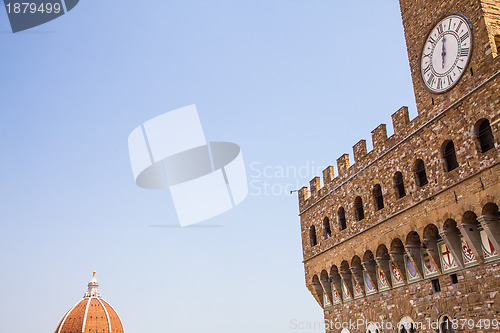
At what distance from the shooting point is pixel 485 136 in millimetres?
14578

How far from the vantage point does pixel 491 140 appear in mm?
14383

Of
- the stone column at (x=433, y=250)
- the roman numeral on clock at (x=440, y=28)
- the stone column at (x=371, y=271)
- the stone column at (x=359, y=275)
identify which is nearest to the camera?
the stone column at (x=433, y=250)

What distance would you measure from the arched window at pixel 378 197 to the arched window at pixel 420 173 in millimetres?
2381

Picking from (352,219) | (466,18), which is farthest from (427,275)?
(466,18)

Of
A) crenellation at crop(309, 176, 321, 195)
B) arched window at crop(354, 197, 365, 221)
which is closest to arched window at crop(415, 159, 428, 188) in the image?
arched window at crop(354, 197, 365, 221)

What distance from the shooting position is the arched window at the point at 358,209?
2050 centimetres

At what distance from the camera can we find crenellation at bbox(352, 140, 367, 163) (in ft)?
67.5

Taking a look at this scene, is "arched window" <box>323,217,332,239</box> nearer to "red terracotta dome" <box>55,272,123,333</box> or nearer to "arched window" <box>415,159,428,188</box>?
"arched window" <box>415,159,428,188</box>

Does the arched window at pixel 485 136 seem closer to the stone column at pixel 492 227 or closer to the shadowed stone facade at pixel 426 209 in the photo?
the shadowed stone facade at pixel 426 209

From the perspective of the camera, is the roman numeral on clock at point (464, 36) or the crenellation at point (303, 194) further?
the crenellation at point (303, 194)

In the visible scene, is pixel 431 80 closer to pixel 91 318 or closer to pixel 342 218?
pixel 342 218

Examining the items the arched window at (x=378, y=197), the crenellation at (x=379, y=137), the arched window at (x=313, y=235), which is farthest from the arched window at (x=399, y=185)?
the arched window at (x=313, y=235)

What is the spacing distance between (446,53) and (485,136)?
360 cm

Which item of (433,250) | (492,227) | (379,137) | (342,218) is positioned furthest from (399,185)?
(492,227)
